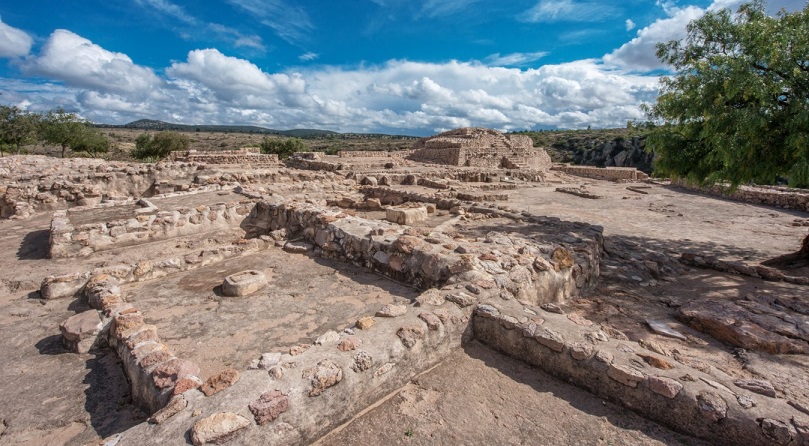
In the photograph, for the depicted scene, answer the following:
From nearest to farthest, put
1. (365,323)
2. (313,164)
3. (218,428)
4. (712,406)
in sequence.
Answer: (218,428) → (712,406) → (365,323) → (313,164)

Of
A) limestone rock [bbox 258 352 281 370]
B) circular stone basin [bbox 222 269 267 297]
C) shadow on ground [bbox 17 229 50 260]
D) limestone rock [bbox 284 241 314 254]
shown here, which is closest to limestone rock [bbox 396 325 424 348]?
limestone rock [bbox 258 352 281 370]

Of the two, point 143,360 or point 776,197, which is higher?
point 776,197

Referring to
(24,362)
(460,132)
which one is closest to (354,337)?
(24,362)

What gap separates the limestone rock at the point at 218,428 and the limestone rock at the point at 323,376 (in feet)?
1.61

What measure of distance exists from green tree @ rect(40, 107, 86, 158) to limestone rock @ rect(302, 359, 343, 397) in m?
35.9

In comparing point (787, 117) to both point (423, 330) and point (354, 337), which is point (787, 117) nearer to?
point (423, 330)

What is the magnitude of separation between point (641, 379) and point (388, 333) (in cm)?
206

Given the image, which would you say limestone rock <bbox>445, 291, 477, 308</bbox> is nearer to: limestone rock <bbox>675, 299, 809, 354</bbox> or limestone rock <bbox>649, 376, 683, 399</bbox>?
limestone rock <bbox>649, 376, 683, 399</bbox>

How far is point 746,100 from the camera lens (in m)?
5.92

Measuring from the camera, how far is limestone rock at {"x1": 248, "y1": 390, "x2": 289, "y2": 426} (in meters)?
2.46

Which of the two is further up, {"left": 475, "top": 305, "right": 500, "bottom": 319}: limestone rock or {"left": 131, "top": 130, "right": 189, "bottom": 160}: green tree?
{"left": 131, "top": 130, "right": 189, "bottom": 160}: green tree

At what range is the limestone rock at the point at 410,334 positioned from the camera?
338 cm

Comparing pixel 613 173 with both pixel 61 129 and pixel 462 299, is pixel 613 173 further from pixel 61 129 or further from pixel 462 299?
pixel 61 129

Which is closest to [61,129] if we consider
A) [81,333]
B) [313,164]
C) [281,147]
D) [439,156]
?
[281,147]
